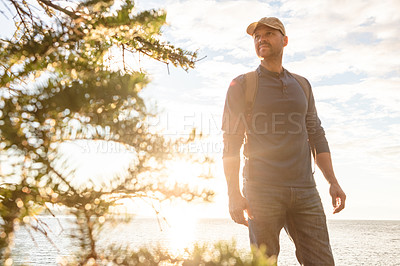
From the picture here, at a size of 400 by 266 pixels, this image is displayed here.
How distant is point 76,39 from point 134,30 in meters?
0.43

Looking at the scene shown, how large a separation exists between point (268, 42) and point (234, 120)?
2.80ft

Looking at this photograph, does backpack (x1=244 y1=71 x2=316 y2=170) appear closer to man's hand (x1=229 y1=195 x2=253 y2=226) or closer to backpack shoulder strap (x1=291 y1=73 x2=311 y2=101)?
backpack shoulder strap (x1=291 y1=73 x2=311 y2=101)

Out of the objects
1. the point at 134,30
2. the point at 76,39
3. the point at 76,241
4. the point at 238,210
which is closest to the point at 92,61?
the point at 76,39

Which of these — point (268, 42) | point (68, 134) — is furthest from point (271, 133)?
point (68, 134)

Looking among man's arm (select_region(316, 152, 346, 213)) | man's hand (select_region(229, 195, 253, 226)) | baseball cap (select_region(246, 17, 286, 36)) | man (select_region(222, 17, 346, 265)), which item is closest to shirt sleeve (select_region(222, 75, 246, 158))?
man (select_region(222, 17, 346, 265))

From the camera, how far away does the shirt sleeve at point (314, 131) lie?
3.18 m

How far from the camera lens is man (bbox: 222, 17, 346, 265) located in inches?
100

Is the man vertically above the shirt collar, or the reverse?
the shirt collar

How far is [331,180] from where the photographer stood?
3121 millimetres

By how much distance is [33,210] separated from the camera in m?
1.54

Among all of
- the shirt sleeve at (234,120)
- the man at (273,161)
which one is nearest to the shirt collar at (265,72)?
the man at (273,161)

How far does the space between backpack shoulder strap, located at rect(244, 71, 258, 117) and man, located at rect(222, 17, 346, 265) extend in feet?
0.08

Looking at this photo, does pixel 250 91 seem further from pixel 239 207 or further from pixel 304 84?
pixel 239 207

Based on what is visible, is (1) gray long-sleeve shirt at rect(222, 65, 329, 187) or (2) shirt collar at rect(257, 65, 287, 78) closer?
(1) gray long-sleeve shirt at rect(222, 65, 329, 187)
